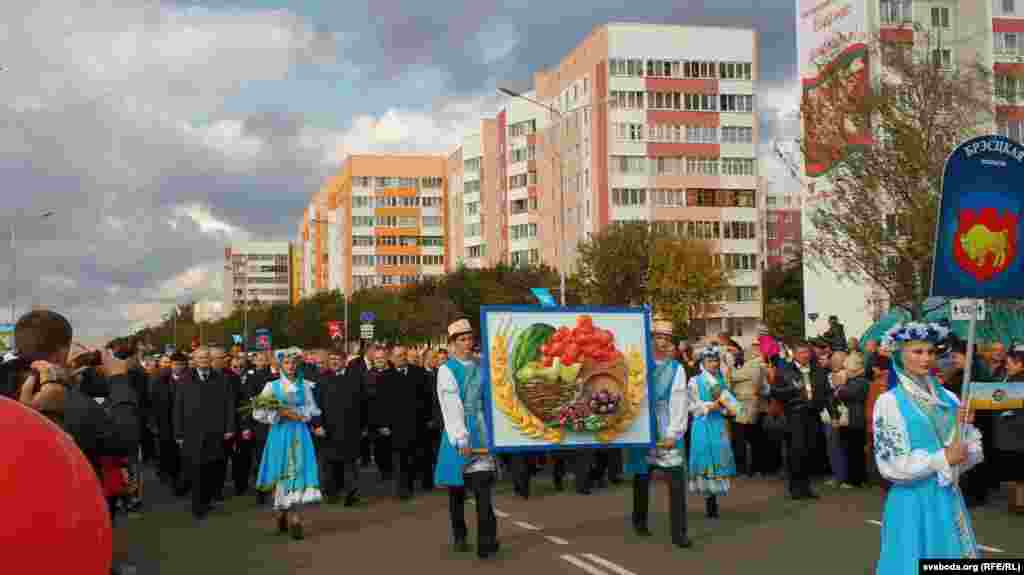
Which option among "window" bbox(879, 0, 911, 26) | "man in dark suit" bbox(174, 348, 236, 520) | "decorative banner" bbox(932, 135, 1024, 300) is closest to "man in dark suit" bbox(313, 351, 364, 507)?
"man in dark suit" bbox(174, 348, 236, 520)

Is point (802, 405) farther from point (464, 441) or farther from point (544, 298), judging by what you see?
point (464, 441)

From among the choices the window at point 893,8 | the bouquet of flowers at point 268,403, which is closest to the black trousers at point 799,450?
the bouquet of flowers at point 268,403

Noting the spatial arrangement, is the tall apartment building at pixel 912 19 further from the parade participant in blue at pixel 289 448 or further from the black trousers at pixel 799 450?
the parade participant in blue at pixel 289 448

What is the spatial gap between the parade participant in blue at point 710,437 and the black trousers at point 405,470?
5.34 metres

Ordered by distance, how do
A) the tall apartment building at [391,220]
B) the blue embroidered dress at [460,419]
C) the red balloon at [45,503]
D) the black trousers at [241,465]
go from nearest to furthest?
the red balloon at [45,503], the blue embroidered dress at [460,419], the black trousers at [241,465], the tall apartment building at [391,220]

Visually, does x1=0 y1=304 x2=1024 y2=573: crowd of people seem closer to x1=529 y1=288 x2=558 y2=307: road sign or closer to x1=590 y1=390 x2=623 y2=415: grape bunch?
x1=590 y1=390 x2=623 y2=415: grape bunch

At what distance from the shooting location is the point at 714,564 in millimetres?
10672

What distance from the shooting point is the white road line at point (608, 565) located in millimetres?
10359

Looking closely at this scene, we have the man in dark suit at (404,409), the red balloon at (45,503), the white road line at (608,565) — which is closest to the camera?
the red balloon at (45,503)

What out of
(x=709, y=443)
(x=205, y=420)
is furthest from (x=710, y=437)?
(x=205, y=420)

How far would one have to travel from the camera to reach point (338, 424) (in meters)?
18.3

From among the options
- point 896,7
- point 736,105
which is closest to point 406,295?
point 736,105

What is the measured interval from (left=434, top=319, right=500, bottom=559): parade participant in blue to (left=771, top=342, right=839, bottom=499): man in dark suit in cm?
581

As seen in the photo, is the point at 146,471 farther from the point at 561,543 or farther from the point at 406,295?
the point at 406,295
